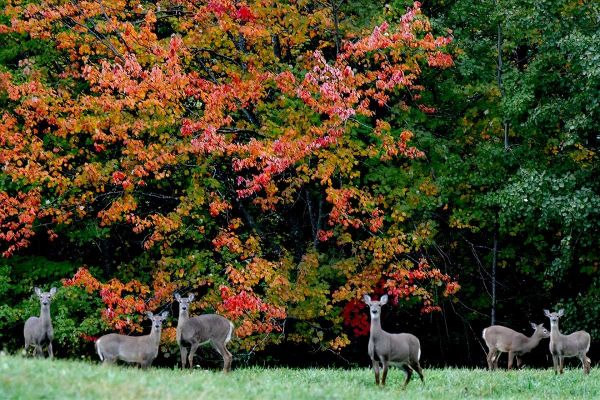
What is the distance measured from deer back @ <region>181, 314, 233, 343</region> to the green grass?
79 centimetres

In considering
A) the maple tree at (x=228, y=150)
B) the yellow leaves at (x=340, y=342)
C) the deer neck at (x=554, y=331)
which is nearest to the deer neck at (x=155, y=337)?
the maple tree at (x=228, y=150)

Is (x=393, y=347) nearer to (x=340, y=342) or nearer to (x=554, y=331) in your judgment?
(x=554, y=331)

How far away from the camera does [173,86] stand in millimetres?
22062

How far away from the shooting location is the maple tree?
22406mm

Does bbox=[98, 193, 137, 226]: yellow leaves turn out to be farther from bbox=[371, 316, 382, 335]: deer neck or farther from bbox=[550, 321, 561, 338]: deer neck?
bbox=[550, 321, 561, 338]: deer neck

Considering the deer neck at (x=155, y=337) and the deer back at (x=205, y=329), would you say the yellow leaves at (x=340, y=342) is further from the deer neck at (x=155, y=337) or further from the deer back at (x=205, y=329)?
the deer neck at (x=155, y=337)

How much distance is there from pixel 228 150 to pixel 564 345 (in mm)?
8480

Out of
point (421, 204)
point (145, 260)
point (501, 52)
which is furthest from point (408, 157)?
point (145, 260)

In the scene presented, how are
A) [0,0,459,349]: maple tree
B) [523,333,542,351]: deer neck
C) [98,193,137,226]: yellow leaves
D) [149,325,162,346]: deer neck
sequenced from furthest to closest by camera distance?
[98,193,137,226]: yellow leaves, [0,0,459,349]: maple tree, [523,333,542,351]: deer neck, [149,325,162,346]: deer neck

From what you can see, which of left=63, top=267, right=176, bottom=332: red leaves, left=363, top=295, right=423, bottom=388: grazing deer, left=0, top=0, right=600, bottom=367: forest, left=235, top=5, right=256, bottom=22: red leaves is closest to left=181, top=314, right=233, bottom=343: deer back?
left=363, top=295, right=423, bottom=388: grazing deer

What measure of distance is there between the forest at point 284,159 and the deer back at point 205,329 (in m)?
4.69

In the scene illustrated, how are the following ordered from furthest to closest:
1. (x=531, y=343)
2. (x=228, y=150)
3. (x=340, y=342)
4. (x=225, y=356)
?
(x=340, y=342) → (x=228, y=150) → (x=531, y=343) → (x=225, y=356)

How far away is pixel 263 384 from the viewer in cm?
1338

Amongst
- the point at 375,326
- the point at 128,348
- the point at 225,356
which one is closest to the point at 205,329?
the point at 225,356
